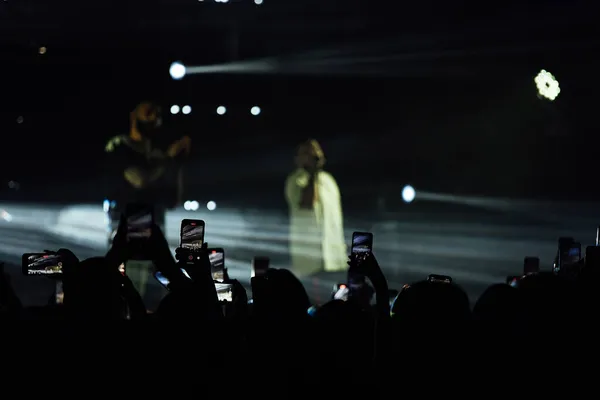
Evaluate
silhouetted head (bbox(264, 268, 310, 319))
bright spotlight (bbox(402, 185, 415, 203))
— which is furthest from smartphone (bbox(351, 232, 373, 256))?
bright spotlight (bbox(402, 185, 415, 203))

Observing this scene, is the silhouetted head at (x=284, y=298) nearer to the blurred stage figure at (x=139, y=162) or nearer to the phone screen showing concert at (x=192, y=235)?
the phone screen showing concert at (x=192, y=235)

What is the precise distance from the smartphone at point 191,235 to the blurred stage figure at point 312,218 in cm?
497

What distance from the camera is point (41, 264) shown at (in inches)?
113

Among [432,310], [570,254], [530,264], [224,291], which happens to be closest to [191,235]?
[224,291]

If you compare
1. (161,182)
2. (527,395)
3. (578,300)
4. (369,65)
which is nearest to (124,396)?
(527,395)

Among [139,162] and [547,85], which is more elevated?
[547,85]

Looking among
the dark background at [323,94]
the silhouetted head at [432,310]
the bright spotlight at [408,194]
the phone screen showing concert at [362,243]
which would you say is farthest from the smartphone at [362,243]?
the bright spotlight at [408,194]

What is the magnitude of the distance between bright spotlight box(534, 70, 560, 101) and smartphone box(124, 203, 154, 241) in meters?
6.50

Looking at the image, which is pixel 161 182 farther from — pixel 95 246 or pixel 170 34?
pixel 170 34

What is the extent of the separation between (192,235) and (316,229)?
5.09m

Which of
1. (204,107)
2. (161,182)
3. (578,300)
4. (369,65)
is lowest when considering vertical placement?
(578,300)

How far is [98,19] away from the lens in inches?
290

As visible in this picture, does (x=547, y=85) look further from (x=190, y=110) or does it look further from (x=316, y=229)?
(x=190, y=110)

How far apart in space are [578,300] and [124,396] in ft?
4.02
